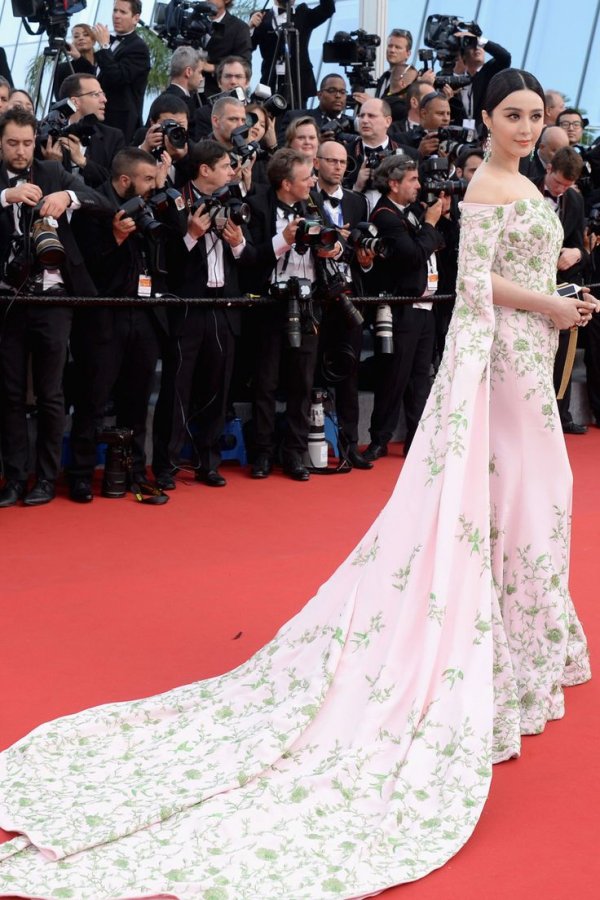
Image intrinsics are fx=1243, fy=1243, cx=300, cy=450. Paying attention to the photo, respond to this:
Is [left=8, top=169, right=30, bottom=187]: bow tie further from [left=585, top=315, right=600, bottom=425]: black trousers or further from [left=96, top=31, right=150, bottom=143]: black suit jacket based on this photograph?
[left=585, top=315, right=600, bottom=425]: black trousers

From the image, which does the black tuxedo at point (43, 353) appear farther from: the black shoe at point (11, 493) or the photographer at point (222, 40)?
the photographer at point (222, 40)

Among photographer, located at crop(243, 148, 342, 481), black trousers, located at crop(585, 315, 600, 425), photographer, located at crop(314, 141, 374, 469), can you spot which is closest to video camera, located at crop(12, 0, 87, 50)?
photographer, located at crop(314, 141, 374, 469)

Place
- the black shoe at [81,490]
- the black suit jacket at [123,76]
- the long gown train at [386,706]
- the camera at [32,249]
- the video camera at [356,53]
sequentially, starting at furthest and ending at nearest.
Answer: the video camera at [356,53]
the black suit jacket at [123,76]
the black shoe at [81,490]
the camera at [32,249]
the long gown train at [386,706]

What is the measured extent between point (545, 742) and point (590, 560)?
1.77 m

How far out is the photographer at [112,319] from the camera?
5.47 metres

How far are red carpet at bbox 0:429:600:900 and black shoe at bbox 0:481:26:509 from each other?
84 millimetres

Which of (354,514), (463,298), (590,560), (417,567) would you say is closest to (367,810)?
(417,567)

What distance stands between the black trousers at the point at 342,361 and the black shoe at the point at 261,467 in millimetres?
455

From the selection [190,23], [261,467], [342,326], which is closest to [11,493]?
[261,467]

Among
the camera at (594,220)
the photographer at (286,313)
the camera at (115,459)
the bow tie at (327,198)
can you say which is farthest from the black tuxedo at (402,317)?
the camera at (115,459)

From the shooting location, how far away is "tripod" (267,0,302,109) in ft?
25.6

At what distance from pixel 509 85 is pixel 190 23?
488cm

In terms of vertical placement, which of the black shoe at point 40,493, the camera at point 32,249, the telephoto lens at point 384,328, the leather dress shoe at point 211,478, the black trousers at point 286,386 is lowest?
the black shoe at point 40,493

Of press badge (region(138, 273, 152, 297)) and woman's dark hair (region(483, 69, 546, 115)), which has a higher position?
woman's dark hair (region(483, 69, 546, 115))
